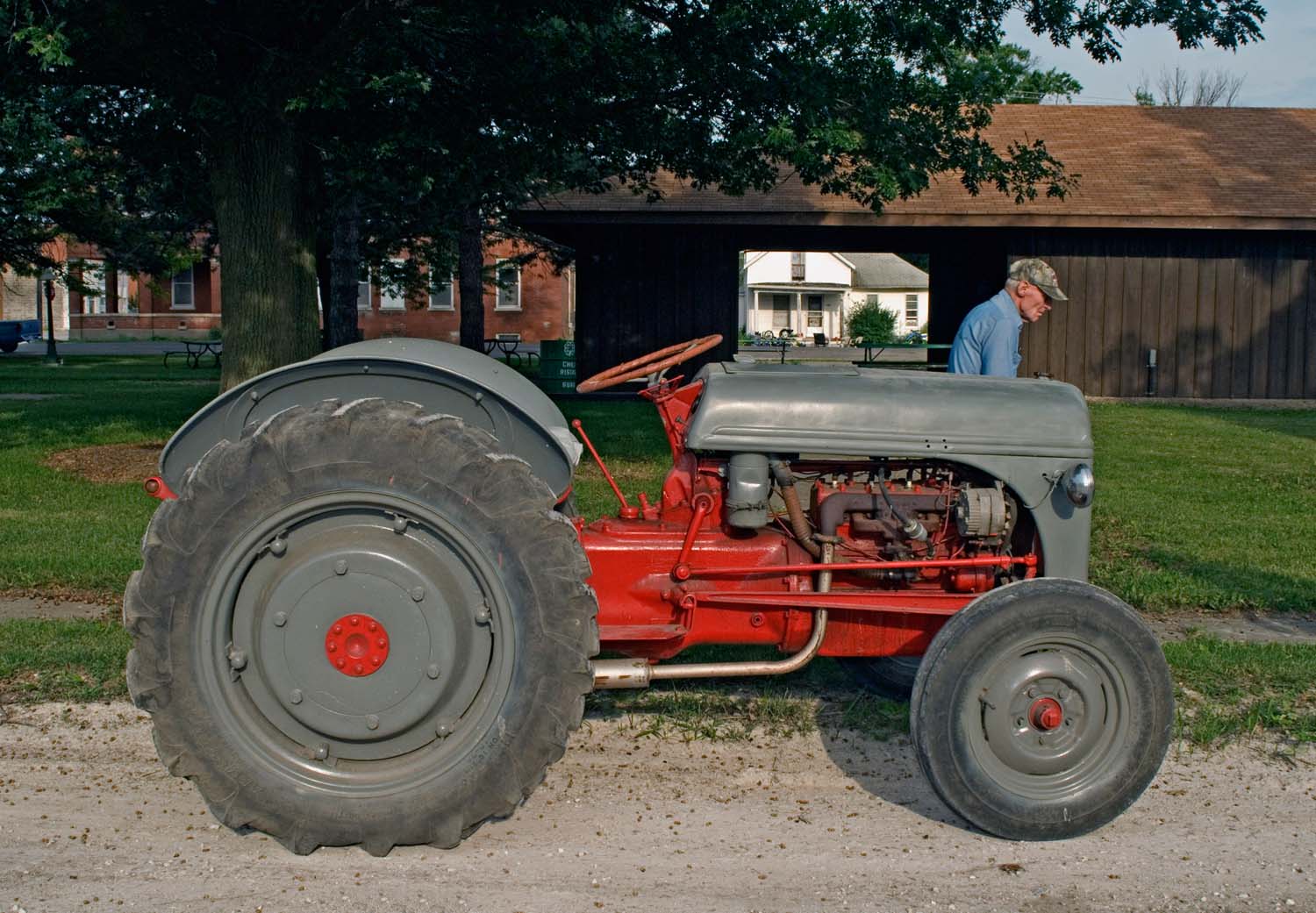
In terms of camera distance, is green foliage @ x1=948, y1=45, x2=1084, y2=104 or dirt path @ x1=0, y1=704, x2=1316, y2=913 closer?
dirt path @ x1=0, y1=704, x2=1316, y2=913

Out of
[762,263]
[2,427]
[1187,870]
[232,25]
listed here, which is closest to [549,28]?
[232,25]

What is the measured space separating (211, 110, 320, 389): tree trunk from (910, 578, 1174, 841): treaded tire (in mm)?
9065

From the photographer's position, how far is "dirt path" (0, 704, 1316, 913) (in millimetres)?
3727

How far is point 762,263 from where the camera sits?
7750 cm

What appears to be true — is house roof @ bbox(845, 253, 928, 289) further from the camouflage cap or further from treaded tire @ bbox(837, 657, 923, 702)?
treaded tire @ bbox(837, 657, 923, 702)

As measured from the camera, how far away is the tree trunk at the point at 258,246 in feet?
39.4

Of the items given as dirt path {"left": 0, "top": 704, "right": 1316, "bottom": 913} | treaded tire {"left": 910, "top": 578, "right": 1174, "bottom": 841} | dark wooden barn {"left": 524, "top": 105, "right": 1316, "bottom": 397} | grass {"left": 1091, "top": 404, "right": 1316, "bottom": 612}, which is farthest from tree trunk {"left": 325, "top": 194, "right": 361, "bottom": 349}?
treaded tire {"left": 910, "top": 578, "right": 1174, "bottom": 841}

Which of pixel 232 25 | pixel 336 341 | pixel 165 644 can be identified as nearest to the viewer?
pixel 165 644

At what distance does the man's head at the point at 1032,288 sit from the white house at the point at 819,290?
232ft

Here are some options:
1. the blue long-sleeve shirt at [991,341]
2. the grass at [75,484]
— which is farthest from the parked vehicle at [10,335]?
the blue long-sleeve shirt at [991,341]

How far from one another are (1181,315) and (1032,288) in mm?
19546

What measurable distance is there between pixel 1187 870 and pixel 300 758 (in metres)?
2.68

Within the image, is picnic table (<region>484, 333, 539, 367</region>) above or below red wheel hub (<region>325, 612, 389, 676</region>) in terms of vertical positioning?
above

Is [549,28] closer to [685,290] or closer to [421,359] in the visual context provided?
[421,359]
